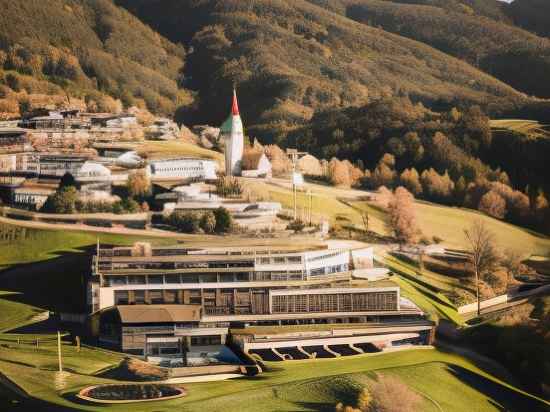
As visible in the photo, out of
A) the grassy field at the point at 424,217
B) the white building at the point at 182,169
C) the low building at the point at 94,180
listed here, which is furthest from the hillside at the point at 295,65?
the low building at the point at 94,180

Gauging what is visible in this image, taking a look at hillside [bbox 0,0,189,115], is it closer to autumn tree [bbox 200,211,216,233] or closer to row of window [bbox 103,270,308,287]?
autumn tree [bbox 200,211,216,233]

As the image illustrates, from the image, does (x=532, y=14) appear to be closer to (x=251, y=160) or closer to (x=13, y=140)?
(x=251, y=160)

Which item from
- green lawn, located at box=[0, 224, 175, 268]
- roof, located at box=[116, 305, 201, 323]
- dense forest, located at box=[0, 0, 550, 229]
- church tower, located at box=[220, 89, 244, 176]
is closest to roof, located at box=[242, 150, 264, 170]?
church tower, located at box=[220, 89, 244, 176]

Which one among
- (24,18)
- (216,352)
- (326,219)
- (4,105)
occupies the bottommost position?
(216,352)

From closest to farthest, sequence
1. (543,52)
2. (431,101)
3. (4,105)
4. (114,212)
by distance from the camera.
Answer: (114,212)
(4,105)
(431,101)
(543,52)

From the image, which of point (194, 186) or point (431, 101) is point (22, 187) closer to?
point (194, 186)

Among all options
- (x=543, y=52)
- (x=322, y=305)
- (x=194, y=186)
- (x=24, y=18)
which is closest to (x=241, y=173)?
(x=194, y=186)
